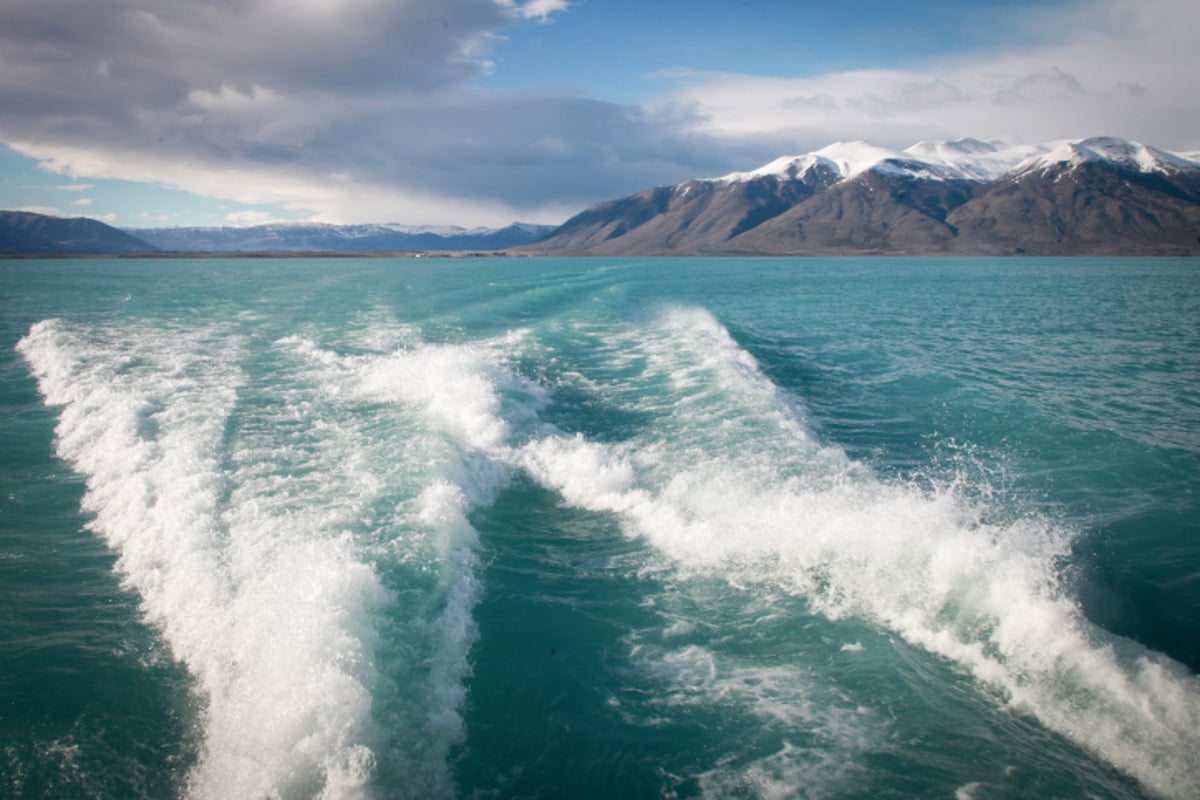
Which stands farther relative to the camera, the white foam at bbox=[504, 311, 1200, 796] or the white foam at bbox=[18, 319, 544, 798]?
the white foam at bbox=[504, 311, 1200, 796]

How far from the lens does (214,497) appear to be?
33.3 ft

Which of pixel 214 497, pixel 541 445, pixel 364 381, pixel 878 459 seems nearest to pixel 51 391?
pixel 364 381

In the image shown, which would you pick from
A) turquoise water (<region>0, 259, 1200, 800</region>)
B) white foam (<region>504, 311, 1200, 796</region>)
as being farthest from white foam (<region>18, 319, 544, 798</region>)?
white foam (<region>504, 311, 1200, 796</region>)

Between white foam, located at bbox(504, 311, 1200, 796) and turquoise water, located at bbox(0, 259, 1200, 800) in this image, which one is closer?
turquoise water, located at bbox(0, 259, 1200, 800)

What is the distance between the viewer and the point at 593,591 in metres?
8.38

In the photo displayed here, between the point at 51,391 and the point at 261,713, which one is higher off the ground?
the point at 51,391

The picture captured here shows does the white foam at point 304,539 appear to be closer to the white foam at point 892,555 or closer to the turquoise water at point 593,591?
the turquoise water at point 593,591

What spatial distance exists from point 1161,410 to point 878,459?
10.0 meters

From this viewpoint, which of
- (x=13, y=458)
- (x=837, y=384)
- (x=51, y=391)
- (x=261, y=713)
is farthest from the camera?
(x=837, y=384)

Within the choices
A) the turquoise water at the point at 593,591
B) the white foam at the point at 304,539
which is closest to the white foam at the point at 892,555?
the turquoise water at the point at 593,591

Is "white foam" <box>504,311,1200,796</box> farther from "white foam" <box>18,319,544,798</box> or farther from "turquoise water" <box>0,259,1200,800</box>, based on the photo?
"white foam" <box>18,319,544,798</box>

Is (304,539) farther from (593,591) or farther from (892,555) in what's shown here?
(892,555)

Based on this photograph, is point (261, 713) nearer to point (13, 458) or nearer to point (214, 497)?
point (214, 497)

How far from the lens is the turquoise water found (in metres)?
5.61
